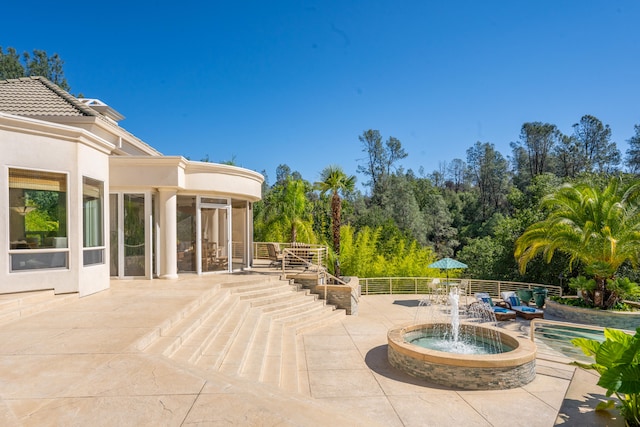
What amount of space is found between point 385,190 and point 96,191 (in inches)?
1405

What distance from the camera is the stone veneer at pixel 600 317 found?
1220 cm

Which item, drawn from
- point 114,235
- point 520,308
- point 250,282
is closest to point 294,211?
point 250,282

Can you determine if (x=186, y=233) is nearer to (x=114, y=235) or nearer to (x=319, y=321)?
(x=114, y=235)

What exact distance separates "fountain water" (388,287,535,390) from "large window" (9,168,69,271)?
7.76m

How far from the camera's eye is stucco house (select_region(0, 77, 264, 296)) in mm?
7832

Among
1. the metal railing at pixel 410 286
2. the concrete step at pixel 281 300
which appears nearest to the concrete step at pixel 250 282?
the concrete step at pixel 281 300

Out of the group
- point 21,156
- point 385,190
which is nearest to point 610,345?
point 21,156

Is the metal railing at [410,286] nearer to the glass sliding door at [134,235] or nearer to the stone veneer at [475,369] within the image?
the glass sliding door at [134,235]

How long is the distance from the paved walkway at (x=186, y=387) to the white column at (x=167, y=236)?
1726 millimetres

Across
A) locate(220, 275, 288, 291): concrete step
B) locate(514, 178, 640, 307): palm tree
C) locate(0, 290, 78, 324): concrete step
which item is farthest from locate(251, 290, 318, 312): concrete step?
locate(514, 178, 640, 307): palm tree

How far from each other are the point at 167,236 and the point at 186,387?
8928 millimetres

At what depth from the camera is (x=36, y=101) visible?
38.1ft

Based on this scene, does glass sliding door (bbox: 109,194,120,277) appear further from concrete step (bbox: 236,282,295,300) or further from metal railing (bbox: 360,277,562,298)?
metal railing (bbox: 360,277,562,298)

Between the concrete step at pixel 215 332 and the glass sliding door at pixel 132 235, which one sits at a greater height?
the glass sliding door at pixel 132 235
